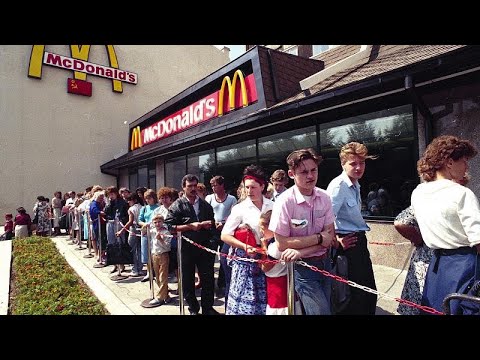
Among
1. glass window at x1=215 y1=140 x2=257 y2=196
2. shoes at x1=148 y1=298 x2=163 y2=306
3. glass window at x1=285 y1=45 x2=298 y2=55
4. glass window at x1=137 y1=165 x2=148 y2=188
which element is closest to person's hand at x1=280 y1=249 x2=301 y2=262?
shoes at x1=148 y1=298 x2=163 y2=306

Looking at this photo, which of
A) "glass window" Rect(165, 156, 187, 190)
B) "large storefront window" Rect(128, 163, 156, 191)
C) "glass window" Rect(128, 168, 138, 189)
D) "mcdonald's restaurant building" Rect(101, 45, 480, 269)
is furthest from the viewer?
"glass window" Rect(128, 168, 138, 189)

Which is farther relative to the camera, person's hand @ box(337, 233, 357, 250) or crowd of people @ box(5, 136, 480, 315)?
person's hand @ box(337, 233, 357, 250)

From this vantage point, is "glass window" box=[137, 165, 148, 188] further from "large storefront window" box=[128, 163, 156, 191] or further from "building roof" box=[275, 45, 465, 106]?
"building roof" box=[275, 45, 465, 106]

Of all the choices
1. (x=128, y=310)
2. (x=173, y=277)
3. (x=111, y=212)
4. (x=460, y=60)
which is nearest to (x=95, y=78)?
(x=111, y=212)

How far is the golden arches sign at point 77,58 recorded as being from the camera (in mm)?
16906

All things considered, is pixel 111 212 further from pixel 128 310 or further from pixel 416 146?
pixel 416 146

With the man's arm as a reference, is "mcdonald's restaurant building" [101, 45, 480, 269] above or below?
above

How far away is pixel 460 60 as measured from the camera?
3.58 m

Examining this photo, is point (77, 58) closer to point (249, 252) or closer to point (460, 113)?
point (460, 113)

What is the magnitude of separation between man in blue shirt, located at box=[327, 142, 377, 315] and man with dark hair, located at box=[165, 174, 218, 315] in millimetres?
1757

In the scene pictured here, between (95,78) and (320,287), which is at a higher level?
(95,78)

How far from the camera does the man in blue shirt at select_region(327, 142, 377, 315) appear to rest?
274 centimetres

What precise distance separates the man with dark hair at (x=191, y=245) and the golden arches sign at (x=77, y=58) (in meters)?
17.5

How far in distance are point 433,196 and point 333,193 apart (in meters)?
0.82
